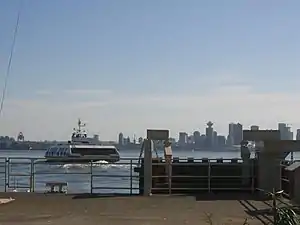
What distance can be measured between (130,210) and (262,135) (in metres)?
6.21

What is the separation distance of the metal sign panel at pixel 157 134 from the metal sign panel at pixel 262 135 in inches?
99.2

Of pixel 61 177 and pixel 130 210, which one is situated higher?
pixel 130 210

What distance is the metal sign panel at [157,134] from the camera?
69.3 feet

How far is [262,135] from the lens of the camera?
20547 millimetres

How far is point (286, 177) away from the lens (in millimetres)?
19594

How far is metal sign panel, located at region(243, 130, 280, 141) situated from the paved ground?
6.66ft

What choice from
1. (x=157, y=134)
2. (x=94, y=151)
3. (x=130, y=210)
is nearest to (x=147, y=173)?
(x=157, y=134)

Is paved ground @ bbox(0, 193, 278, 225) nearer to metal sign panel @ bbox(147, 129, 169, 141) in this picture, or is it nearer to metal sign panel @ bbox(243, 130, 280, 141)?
metal sign panel @ bbox(243, 130, 280, 141)

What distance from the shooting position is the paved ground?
548 inches

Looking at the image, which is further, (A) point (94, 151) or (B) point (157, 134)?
(A) point (94, 151)

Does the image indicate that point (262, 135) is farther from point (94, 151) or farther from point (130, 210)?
point (94, 151)

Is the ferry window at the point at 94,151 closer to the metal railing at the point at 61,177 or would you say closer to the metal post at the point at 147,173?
the metal railing at the point at 61,177

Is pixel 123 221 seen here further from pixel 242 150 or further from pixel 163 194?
pixel 242 150

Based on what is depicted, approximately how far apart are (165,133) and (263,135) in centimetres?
312
